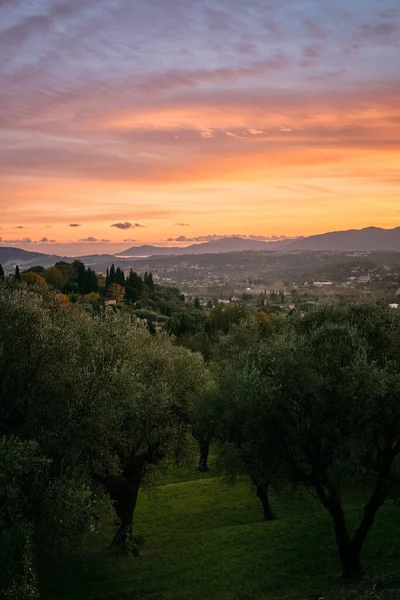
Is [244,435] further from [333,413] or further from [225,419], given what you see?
[333,413]

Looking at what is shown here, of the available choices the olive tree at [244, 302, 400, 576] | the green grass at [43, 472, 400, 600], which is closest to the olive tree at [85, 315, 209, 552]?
the green grass at [43, 472, 400, 600]

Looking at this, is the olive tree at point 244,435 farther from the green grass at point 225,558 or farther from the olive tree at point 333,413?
the green grass at point 225,558

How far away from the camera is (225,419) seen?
74.6 ft

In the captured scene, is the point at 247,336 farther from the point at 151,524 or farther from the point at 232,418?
the point at 232,418

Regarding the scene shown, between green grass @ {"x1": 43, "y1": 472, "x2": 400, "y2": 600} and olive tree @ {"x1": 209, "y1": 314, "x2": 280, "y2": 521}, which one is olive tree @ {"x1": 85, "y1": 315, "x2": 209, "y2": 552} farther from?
olive tree @ {"x1": 209, "y1": 314, "x2": 280, "y2": 521}

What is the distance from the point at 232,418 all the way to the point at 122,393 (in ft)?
17.5

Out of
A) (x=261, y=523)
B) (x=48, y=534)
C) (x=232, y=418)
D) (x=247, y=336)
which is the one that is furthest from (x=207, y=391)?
(x=247, y=336)

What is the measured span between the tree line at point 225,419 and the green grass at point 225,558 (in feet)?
8.24

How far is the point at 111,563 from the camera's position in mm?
26547

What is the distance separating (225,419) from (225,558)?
9.60m

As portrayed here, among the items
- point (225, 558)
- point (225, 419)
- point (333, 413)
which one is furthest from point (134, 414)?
point (225, 558)

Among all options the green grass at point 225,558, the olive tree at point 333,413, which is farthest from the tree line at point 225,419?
the green grass at point 225,558

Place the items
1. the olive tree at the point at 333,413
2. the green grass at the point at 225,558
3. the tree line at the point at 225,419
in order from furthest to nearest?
the green grass at the point at 225,558 < the olive tree at the point at 333,413 < the tree line at the point at 225,419

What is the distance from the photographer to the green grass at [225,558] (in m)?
23.5
